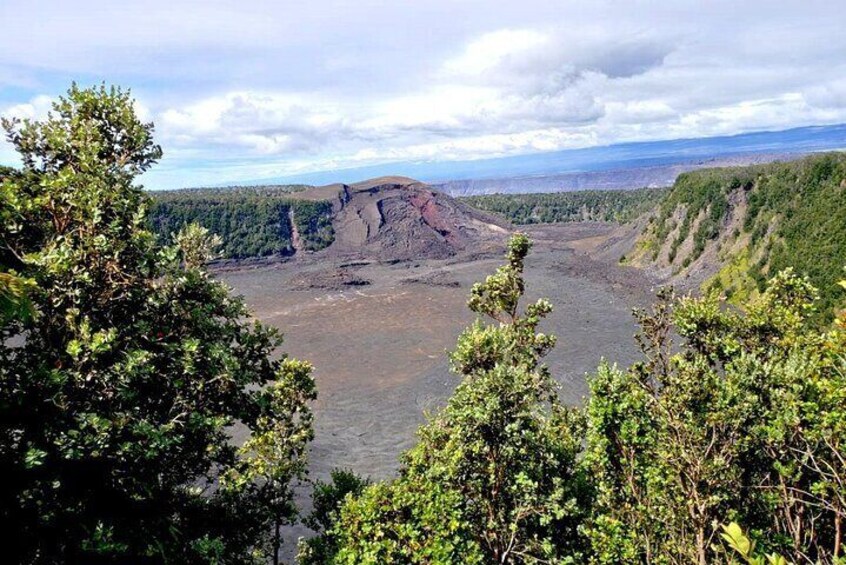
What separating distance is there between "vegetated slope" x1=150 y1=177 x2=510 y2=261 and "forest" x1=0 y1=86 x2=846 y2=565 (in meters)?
93.6

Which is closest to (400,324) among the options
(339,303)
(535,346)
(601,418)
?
(339,303)

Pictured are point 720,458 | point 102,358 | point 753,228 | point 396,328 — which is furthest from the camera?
point 753,228

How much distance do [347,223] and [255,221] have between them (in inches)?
761

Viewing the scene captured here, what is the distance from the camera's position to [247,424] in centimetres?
1041

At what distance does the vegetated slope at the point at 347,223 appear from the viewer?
111 m

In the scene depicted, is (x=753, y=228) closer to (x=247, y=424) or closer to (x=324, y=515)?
(x=324, y=515)

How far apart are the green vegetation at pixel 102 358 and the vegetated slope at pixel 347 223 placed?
94996mm

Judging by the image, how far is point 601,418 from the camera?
36.9 feet

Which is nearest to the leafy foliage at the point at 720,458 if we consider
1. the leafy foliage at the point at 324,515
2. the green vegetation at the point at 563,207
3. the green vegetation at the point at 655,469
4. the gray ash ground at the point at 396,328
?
the green vegetation at the point at 655,469

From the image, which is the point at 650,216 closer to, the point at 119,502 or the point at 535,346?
the point at 535,346

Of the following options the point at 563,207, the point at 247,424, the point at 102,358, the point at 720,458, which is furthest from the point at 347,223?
the point at 720,458

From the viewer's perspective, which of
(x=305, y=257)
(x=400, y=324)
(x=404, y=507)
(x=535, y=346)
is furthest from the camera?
(x=305, y=257)

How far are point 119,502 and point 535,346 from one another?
10.7m

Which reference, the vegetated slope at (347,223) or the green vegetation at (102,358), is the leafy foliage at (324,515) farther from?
the vegetated slope at (347,223)
